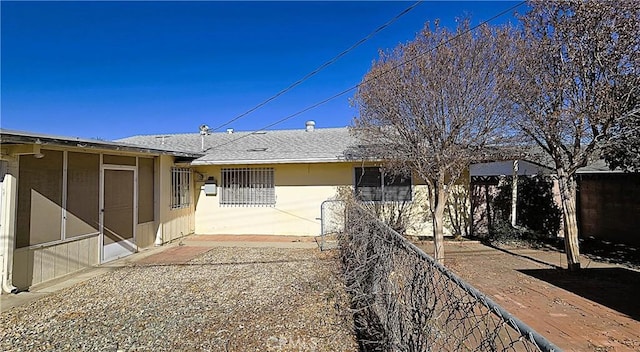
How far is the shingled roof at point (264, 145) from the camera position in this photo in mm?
10508

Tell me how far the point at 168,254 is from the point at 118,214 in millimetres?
1629

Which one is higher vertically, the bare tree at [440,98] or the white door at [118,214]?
the bare tree at [440,98]

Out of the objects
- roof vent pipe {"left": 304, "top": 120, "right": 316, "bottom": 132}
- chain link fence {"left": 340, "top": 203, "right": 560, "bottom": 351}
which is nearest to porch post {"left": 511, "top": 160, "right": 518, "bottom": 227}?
chain link fence {"left": 340, "top": 203, "right": 560, "bottom": 351}

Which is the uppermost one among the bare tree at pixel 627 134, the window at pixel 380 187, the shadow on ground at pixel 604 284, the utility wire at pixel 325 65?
the utility wire at pixel 325 65

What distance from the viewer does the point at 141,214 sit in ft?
29.8

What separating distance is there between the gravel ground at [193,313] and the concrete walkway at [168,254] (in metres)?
0.38

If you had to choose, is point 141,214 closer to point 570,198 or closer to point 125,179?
point 125,179

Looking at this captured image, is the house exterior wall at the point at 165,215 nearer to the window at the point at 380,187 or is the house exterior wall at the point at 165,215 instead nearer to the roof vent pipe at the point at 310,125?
the window at the point at 380,187

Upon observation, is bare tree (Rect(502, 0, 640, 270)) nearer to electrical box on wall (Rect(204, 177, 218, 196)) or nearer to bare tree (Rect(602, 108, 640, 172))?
bare tree (Rect(602, 108, 640, 172))

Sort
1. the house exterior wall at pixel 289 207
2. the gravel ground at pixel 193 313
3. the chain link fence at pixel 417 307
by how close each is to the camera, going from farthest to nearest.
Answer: the house exterior wall at pixel 289 207 < the gravel ground at pixel 193 313 < the chain link fence at pixel 417 307

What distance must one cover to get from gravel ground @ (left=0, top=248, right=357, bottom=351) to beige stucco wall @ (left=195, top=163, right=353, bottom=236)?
13.1 ft

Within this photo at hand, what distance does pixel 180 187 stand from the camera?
10.7 metres

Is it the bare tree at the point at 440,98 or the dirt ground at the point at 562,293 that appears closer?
the dirt ground at the point at 562,293

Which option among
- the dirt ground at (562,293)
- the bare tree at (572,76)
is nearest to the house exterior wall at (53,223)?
the dirt ground at (562,293)
